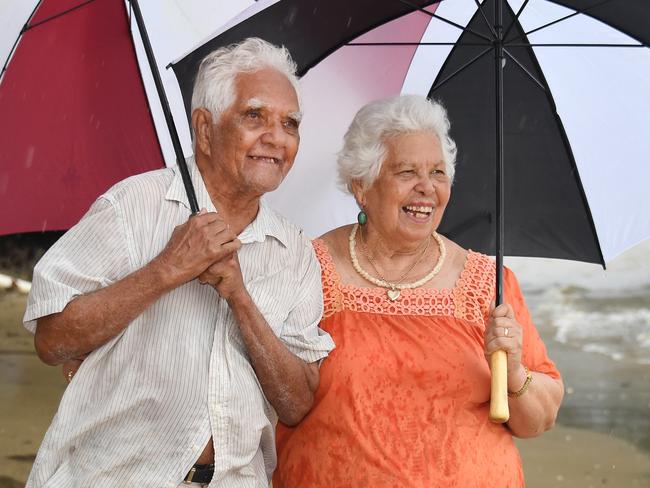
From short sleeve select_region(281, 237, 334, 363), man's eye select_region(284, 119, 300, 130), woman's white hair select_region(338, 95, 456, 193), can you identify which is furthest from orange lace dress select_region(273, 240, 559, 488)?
man's eye select_region(284, 119, 300, 130)

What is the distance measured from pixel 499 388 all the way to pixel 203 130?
0.97 meters

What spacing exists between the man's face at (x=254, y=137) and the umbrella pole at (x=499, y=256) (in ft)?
2.09

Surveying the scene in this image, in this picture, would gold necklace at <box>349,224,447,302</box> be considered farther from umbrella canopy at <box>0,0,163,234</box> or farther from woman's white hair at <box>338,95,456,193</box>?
umbrella canopy at <box>0,0,163,234</box>

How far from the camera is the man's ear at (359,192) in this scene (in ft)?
8.88

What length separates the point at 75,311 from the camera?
200cm

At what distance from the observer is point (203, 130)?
7.57 feet

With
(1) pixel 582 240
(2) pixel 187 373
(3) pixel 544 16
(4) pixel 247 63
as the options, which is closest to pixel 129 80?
(4) pixel 247 63

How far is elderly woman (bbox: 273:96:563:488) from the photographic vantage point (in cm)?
240

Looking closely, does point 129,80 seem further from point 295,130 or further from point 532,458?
point 532,458

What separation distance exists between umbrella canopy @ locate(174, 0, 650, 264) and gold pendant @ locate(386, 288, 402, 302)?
497 millimetres

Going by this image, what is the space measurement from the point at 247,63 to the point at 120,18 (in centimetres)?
44

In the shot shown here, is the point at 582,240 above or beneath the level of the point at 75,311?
above

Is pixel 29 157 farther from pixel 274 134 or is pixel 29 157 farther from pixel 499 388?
pixel 499 388

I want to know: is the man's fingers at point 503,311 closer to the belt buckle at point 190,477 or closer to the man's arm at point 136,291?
the man's arm at point 136,291
